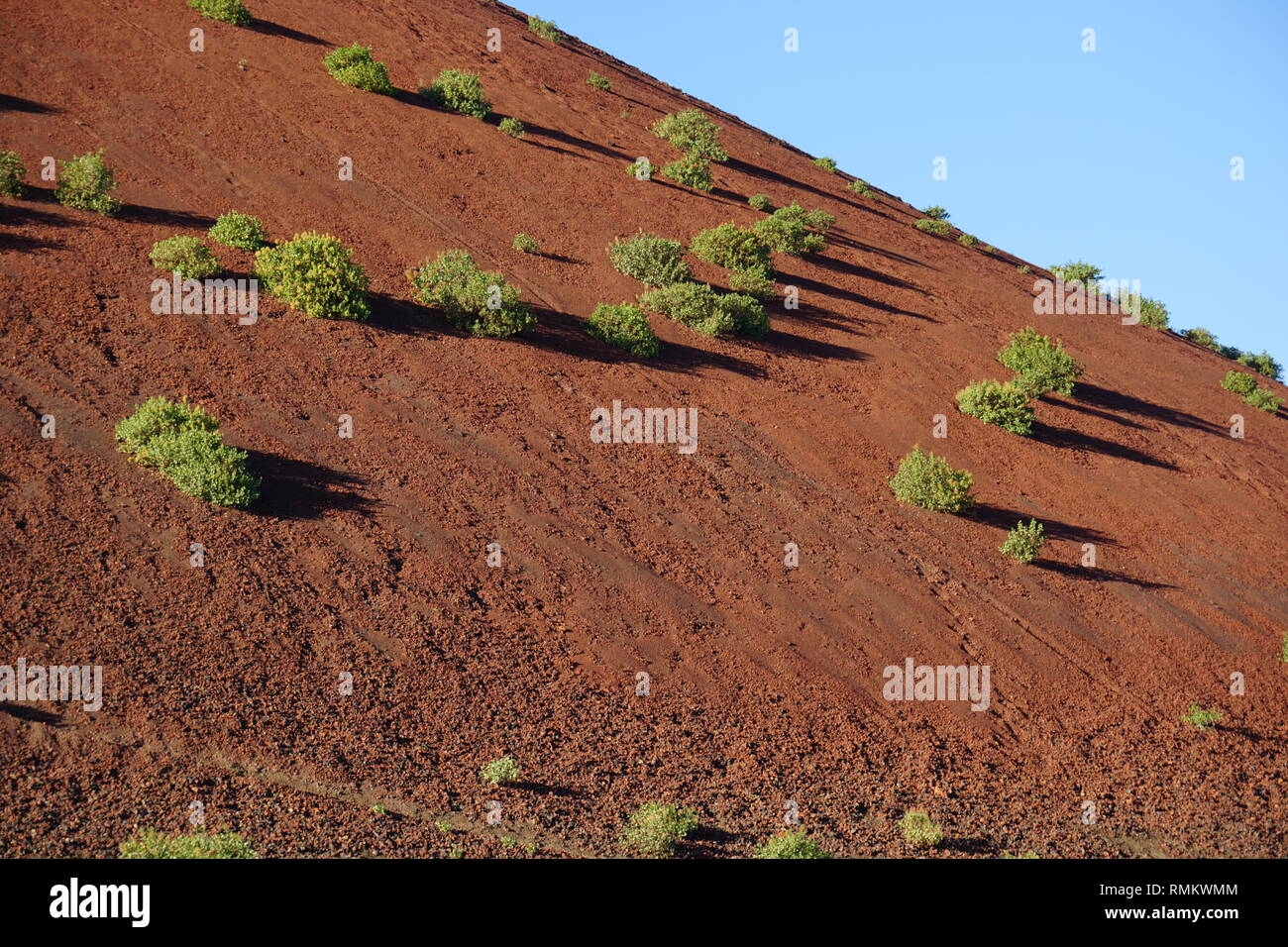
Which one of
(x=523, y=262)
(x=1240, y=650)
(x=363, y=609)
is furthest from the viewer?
(x=523, y=262)

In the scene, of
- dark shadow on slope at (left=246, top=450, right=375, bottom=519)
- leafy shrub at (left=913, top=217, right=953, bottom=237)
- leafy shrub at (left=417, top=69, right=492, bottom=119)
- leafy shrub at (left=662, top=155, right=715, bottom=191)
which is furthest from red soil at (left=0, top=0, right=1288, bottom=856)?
leafy shrub at (left=913, top=217, right=953, bottom=237)

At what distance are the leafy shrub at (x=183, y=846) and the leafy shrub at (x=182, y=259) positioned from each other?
1004 cm

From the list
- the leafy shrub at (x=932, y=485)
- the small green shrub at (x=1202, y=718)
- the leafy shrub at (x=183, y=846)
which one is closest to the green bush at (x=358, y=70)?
the leafy shrub at (x=932, y=485)

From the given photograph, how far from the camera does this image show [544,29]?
36500 millimetres

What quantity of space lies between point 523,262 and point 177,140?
23.8ft

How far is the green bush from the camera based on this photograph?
23.4m

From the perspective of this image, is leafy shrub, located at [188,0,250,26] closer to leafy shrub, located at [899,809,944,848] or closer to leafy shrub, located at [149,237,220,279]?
leafy shrub, located at [149,237,220,279]

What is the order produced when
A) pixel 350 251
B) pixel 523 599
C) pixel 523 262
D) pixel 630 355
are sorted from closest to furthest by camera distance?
pixel 523 599
pixel 350 251
pixel 630 355
pixel 523 262

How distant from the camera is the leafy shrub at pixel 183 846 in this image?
6617 mm

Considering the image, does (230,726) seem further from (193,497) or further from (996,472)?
(996,472)

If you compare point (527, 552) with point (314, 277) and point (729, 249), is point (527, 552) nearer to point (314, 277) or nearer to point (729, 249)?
point (314, 277)

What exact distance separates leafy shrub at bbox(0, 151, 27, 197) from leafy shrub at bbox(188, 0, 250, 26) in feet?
36.9
